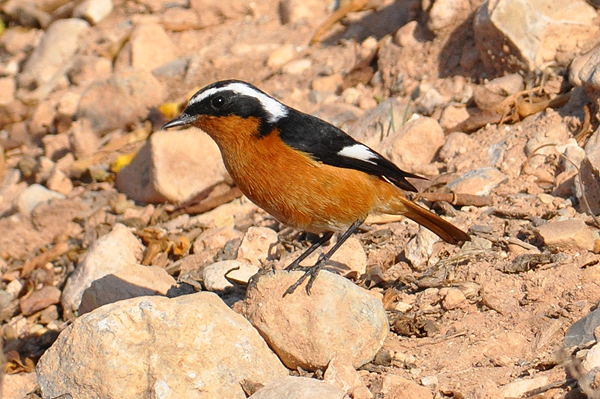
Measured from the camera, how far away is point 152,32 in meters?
10.3

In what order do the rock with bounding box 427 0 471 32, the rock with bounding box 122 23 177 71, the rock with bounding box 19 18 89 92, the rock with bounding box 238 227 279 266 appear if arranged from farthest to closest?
the rock with bounding box 19 18 89 92
the rock with bounding box 122 23 177 71
the rock with bounding box 427 0 471 32
the rock with bounding box 238 227 279 266

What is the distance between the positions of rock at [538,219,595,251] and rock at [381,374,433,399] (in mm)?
1657

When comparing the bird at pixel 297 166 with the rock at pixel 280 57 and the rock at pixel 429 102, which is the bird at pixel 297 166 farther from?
the rock at pixel 280 57

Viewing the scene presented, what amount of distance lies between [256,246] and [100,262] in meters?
1.33

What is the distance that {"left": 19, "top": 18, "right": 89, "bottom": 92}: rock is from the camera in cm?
1095

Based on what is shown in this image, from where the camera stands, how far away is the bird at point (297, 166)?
16.6 feet

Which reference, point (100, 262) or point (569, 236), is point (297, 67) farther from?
point (569, 236)

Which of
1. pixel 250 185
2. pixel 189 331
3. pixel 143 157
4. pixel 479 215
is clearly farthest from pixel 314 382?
pixel 143 157

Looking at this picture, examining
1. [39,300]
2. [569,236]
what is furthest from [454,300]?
[39,300]

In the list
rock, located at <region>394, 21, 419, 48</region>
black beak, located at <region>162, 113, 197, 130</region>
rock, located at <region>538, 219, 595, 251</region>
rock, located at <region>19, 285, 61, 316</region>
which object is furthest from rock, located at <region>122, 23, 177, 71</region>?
rock, located at <region>538, 219, 595, 251</region>

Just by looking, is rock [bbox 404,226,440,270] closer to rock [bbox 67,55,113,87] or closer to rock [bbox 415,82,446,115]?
rock [bbox 415,82,446,115]

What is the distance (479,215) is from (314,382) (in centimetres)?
264

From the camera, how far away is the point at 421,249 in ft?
18.5

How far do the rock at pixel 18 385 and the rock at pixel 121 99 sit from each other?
4419 millimetres
